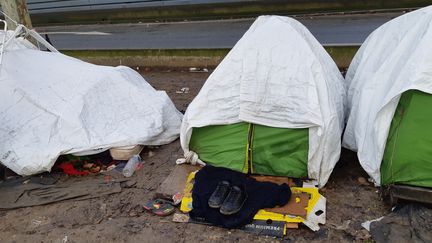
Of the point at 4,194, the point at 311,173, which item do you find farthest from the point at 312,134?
the point at 4,194

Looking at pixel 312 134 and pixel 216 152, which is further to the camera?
pixel 216 152

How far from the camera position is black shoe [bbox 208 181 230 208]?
11.8 feet

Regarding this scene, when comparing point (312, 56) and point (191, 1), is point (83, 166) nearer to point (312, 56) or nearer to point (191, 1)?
point (312, 56)

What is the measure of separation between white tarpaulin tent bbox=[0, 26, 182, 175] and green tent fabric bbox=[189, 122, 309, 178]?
1.03 m

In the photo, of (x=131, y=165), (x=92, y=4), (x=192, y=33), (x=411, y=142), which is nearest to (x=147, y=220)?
(x=131, y=165)

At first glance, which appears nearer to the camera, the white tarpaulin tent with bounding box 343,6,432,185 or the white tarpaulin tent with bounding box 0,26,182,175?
the white tarpaulin tent with bounding box 343,6,432,185

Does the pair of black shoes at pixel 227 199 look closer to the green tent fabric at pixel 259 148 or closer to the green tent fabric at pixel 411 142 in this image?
the green tent fabric at pixel 259 148

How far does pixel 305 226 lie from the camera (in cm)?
345

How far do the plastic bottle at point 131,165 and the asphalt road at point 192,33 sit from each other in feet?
16.2

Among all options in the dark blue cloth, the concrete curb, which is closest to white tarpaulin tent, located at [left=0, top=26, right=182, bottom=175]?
the dark blue cloth

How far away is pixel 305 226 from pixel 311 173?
65 centimetres

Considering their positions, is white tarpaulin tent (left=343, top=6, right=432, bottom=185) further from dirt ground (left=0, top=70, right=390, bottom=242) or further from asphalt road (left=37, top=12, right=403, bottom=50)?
asphalt road (left=37, top=12, right=403, bottom=50)

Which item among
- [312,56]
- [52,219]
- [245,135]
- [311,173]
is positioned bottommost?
[52,219]

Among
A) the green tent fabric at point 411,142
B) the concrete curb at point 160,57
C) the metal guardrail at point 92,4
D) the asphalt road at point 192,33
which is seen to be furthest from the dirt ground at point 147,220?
the metal guardrail at point 92,4
